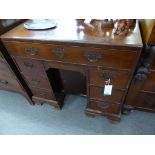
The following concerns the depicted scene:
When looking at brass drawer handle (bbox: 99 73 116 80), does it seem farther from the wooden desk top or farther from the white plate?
the white plate

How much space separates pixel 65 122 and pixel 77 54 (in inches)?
31.6

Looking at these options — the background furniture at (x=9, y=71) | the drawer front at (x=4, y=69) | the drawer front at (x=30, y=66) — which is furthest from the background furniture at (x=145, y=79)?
the drawer front at (x=4, y=69)

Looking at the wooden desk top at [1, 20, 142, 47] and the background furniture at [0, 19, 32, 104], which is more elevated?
the wooden desk top at [1, 20, 142, 47]

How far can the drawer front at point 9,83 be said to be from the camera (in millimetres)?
1328

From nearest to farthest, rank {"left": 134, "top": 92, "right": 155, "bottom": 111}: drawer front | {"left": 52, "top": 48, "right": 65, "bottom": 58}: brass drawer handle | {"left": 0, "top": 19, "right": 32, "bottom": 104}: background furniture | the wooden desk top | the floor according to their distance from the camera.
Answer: the wooden desk top
{"left": 52, "top": 48, "right": 65, "bottom": 58}: brass drawer handle
{"left": 0, "top": 19, "right": 32, "bottom": 104}: background furniture
{"left": 134, "top": 92, "right": 155, "bottom": 111}: drawer front
the floor

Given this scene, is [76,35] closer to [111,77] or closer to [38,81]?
[111,77]

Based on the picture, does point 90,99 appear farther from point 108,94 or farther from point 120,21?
point 120,21

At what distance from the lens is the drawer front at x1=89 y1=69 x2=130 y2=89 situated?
0.89 m

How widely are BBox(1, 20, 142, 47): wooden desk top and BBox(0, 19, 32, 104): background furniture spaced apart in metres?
0.06

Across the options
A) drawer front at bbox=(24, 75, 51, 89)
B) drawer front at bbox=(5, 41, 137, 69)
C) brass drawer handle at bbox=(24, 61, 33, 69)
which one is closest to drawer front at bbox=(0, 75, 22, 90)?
drawer front at bbox=(24, 75, 51, 89)

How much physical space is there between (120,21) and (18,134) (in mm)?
1321
